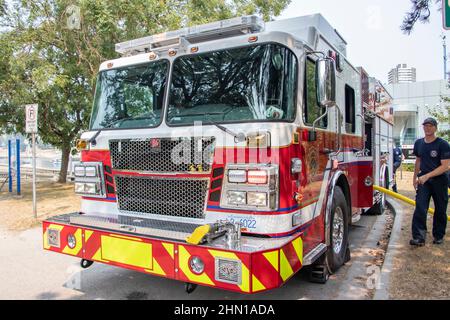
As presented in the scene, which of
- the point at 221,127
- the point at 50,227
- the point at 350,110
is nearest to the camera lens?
the point at 221,127

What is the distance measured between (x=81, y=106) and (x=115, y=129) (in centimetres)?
995

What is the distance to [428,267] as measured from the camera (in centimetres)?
446

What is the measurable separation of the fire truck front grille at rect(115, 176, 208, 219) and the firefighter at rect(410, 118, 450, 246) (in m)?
3.33

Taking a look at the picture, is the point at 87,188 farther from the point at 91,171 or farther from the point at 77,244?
the point at 77,244

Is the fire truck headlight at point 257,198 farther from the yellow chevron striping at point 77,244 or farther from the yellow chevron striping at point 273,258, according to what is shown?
the yellow chevron striping at point 77,244

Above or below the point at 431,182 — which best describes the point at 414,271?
below

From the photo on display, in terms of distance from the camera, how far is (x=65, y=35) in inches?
414

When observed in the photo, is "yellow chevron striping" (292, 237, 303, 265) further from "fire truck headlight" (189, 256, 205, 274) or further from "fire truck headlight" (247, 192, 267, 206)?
"fire truck headlight" (189, 256, 205, 274)

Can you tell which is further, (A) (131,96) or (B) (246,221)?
A: (A) (131,96)

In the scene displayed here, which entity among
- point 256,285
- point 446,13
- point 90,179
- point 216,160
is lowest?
point 256,285

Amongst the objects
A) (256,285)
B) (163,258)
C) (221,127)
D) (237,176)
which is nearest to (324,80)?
(221,127)

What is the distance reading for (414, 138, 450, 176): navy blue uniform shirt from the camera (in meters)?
5.17

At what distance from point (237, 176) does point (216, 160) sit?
276 millimetres

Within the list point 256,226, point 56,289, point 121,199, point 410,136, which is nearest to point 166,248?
point 256,226
